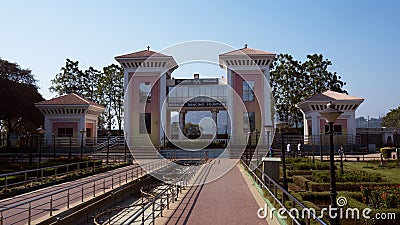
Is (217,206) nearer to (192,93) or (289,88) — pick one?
(192,93)

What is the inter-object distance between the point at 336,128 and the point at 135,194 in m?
28.7

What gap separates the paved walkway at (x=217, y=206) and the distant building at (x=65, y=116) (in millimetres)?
27312

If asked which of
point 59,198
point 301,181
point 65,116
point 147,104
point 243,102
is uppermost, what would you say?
point 243,102

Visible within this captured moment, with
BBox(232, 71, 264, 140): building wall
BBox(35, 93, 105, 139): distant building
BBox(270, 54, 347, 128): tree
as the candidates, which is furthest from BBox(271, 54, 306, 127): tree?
BBox(35, 93, 105, 139): distant building

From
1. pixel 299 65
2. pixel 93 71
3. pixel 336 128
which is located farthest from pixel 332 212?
pixel 93 71

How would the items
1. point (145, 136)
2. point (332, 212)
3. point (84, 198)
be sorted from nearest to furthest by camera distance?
point (332, 212)
point (84, 198)
point (145, 136)

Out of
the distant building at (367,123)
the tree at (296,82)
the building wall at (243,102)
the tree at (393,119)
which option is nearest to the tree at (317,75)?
the tree at (296,82)

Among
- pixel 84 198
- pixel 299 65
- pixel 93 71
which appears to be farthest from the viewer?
pixel 93 71

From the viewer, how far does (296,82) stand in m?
51.3

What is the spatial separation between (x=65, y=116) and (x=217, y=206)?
33240mm

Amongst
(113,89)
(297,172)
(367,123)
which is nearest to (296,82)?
(113,89)

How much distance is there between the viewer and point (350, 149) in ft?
123

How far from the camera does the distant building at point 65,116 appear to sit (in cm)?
4000

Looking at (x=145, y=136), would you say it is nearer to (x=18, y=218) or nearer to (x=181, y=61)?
(x=181, y=61)
